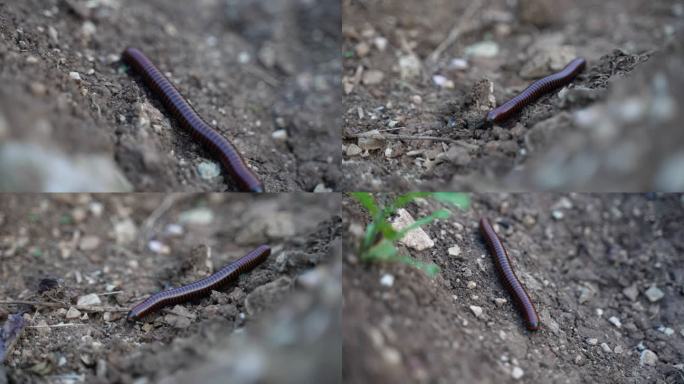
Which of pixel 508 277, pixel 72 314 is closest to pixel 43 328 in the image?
pixel 72 314

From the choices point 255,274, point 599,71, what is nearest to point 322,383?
point 255,274

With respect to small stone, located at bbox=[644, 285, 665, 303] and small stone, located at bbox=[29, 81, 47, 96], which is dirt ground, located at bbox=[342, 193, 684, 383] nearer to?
small stone, located at bbox=[644, 285, 665, 303]

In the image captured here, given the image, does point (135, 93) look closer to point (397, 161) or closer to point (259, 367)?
point (397, 161)

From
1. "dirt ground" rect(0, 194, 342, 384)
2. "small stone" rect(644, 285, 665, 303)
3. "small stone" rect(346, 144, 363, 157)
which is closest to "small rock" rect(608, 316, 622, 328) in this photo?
"small stone" rect(644, 285, 665, 303)

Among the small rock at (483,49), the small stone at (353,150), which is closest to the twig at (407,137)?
the small stone at (353,150)

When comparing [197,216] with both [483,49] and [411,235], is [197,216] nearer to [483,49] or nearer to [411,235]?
[411,235]

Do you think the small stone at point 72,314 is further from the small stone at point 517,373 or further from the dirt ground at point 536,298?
the small stone at point 517,373
